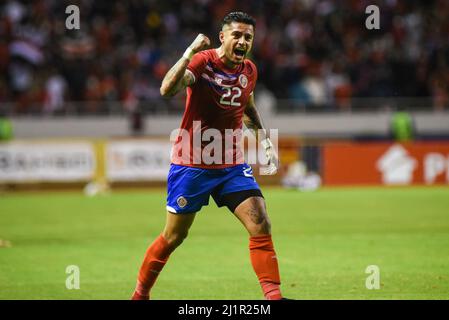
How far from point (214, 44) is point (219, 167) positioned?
57.3 feet

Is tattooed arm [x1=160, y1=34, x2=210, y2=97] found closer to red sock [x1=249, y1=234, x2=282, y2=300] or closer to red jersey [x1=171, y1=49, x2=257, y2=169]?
red jersey [x1=171, y1=49, x2=257, y2=169]

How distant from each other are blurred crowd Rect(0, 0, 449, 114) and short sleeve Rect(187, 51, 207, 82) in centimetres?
1649

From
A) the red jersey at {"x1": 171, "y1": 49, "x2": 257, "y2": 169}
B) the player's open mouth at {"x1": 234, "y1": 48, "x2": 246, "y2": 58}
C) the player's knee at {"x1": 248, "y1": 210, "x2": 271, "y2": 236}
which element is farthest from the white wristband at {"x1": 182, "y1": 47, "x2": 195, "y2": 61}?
the player's knee at {"x1": 248, "y1": 210, "x2": 271, "y2": 236}

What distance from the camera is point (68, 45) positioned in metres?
24.6

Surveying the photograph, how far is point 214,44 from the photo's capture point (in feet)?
80.0

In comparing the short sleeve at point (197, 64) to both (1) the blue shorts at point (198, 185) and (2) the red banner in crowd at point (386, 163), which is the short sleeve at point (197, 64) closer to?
(1) the blue shorts at point (198, 185)

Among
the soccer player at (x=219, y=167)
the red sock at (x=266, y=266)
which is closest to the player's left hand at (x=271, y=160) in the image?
the soccer player at (x=219, y=167)

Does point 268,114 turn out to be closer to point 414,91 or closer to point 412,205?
point 414,91

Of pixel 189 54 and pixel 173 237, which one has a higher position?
pixel 189 54

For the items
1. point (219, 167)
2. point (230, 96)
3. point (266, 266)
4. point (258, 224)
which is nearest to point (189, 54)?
point (230, 96)

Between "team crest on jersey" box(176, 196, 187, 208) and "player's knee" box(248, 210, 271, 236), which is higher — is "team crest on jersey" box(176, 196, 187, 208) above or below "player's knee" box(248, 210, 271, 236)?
above

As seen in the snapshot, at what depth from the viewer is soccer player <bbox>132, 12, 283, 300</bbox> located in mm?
7020

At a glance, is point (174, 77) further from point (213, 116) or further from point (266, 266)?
point (266, 266)

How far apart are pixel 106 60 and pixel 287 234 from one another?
13.0m
